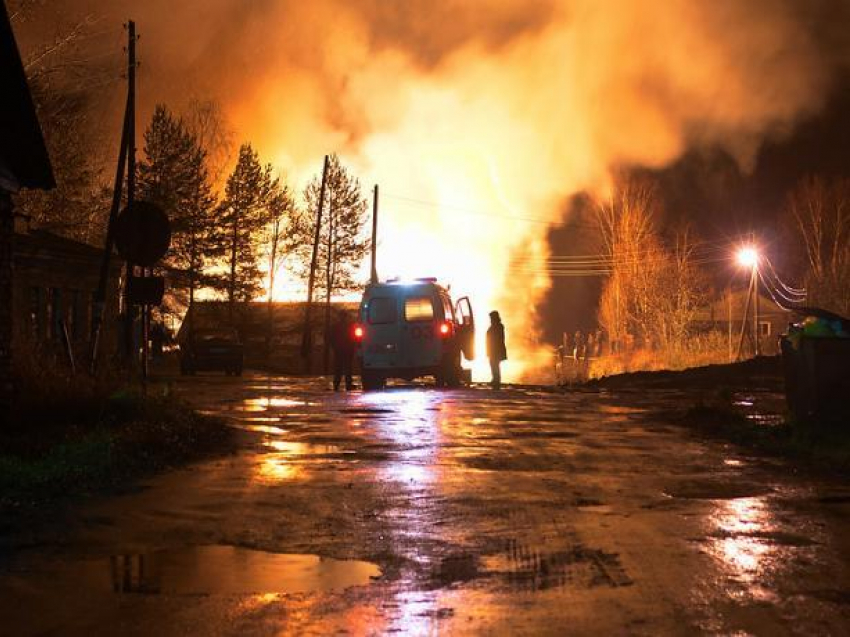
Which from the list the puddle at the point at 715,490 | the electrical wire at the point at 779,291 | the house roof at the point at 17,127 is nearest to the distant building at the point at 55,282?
the house roof at the point at 17,127

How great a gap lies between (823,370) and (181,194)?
54902 millimetres

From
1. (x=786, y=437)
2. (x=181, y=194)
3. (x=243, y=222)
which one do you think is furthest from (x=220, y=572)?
(x=243, y=222)

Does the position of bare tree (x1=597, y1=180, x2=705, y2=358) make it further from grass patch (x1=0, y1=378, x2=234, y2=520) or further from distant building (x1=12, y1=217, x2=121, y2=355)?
grass patch (x1=0, y1=378, x2=234, y2=520)

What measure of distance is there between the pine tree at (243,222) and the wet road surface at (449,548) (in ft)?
196

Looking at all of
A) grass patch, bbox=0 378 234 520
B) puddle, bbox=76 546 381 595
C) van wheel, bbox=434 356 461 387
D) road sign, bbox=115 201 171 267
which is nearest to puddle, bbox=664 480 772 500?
puddle, bbox=76 546 381 595

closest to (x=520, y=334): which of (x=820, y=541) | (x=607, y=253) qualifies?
(x=607, y=253)

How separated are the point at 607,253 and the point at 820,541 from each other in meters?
71.1

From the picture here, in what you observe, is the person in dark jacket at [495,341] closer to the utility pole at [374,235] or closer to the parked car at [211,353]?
the parked car at [211,353]

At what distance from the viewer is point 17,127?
14461mm

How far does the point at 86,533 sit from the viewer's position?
740 centimetres

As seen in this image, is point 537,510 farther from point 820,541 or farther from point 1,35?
point 1,35

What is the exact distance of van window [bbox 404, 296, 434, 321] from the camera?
2475 cm

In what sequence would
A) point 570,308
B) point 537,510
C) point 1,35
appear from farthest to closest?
1. point 570,308
2. point 1,35
3. point 537,510

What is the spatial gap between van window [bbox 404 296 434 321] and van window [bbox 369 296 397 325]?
1.03ft
